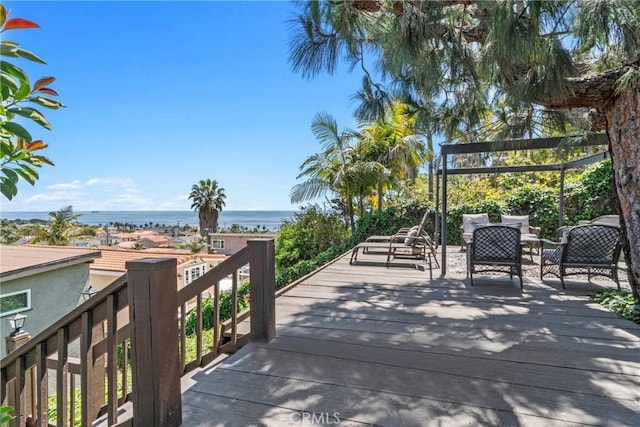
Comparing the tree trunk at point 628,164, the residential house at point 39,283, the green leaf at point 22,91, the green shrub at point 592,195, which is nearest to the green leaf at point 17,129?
the green leaf at point 22,91

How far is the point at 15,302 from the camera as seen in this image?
314 inches

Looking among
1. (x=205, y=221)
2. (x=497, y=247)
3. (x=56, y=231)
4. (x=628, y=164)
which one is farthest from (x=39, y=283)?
(x=205, y=221)

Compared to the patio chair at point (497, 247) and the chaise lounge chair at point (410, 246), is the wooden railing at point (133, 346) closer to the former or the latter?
the patio chair at point (497, 247)

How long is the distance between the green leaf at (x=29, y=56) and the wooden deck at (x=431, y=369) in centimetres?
177

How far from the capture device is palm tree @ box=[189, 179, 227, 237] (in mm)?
31172

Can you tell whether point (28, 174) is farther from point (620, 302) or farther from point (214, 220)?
point (214, 220)

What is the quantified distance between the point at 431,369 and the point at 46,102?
8.46ft

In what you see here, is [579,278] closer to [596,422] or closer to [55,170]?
[596,422]

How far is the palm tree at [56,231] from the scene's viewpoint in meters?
22.6

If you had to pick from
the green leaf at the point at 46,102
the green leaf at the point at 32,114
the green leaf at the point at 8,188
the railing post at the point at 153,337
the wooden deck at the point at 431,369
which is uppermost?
the green leaf at the point at 46,102

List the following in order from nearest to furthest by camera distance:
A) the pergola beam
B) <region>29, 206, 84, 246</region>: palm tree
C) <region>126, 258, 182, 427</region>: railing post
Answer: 1. <region>126, 258, 182, 427</region>: railing post
2. the pergola beam
3. <region>29, 206, 84, 246</region>: palm tree

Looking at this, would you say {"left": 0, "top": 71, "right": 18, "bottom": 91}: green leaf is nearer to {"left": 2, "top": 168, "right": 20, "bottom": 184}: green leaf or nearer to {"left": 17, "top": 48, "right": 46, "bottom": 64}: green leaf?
{"left": 17, "top": 48, "right": 46, "bottom": 64}: green leaf

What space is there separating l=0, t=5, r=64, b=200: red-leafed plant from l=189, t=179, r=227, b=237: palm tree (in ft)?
103

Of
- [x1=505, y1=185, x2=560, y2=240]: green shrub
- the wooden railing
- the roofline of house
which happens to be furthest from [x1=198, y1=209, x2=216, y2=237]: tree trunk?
the wooden railing
